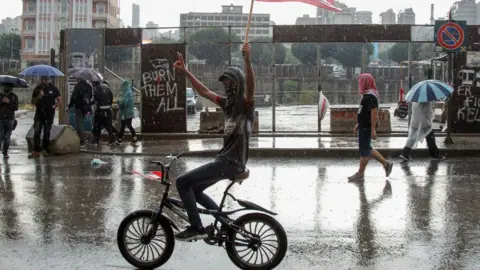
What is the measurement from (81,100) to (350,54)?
880 centimetres

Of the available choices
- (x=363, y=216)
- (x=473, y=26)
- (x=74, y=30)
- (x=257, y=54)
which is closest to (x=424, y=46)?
(x=473, y=26)

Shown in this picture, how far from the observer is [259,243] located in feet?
19.2

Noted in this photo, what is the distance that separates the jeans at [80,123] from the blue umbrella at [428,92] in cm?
760

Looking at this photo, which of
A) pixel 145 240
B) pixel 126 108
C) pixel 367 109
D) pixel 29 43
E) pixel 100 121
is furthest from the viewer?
pixel 29 43

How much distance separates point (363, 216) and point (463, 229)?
1.21 meters

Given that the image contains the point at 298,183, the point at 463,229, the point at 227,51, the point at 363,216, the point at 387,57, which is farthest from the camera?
the point at 387,57

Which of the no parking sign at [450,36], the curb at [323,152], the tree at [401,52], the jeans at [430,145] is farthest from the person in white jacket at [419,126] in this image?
the tree at [401,52]

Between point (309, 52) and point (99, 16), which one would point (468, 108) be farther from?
point (99, 16)

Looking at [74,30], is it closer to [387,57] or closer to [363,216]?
[387,57]

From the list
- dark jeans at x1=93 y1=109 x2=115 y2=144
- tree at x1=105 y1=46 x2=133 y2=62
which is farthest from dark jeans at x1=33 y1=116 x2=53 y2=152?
tree at x1=105 y1=46 x2=133 y2=62

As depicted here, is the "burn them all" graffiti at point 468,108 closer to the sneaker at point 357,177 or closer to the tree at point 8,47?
the sneaker at point 357,177

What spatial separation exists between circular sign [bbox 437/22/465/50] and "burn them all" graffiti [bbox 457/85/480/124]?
2756 mm

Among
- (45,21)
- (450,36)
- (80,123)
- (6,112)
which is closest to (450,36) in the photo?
(450,36)

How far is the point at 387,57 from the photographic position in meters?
22.4
